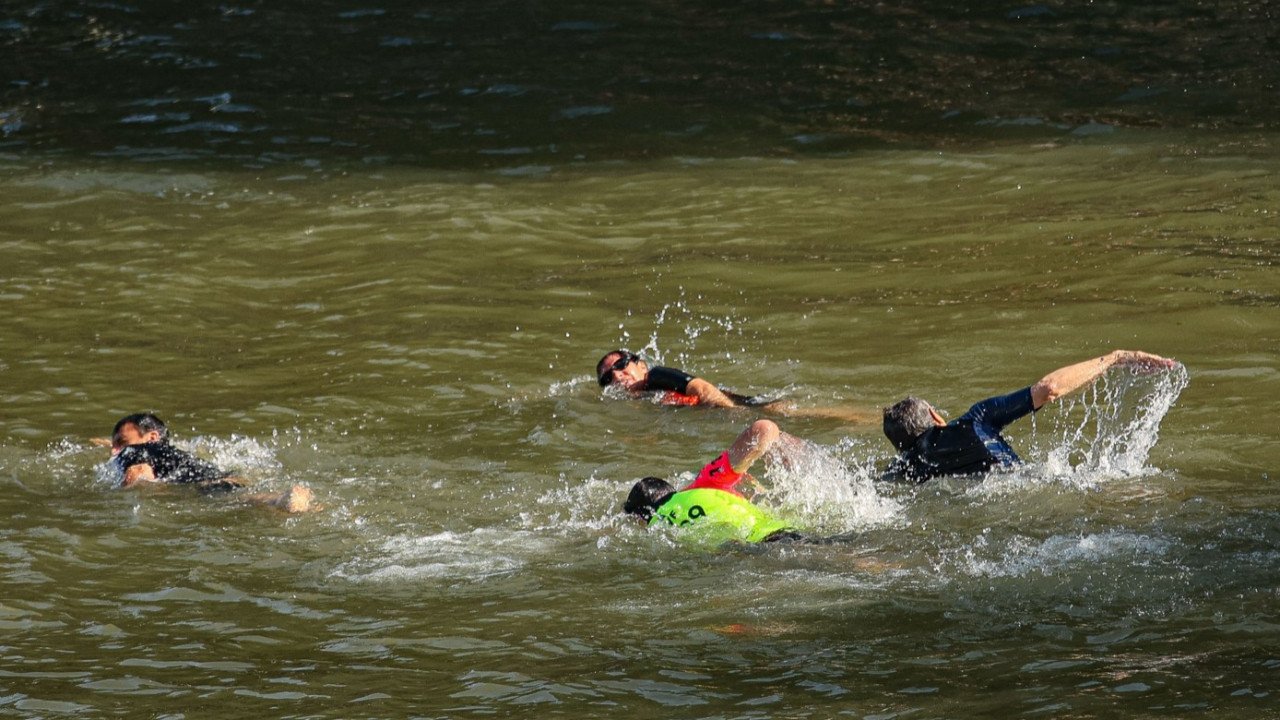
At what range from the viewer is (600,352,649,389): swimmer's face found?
1344 cm

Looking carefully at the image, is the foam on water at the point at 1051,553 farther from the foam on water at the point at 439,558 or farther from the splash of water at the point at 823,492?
the foam on water at the point at 439,558

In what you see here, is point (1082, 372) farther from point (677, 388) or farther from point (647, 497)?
point (677, 388)

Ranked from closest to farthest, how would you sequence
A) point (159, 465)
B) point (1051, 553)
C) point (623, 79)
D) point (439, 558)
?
point (1051, 553) → point (439, 558) → point (159, 465) → point (623, 79)

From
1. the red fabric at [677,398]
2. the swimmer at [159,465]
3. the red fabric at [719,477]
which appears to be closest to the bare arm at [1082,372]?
the red fabric at [719,477]

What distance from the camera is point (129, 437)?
12.4 meters

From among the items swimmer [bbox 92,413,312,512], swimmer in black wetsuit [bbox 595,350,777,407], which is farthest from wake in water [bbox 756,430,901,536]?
swimmer [bbox 92,413,312,512]

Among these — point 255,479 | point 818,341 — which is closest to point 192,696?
point 255,479

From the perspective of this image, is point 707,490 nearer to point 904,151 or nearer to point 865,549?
point 865,549

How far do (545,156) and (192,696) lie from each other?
1516 centimetres

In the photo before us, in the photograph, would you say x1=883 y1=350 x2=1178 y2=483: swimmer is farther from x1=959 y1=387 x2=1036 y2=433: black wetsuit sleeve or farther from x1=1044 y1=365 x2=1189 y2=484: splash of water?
x1=1044 y1=365 x2=1189 y2=484: splash of water

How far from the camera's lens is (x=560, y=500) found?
36.7ft

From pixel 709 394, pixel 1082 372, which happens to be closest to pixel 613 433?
pixel 709 394

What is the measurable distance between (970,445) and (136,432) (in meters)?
6.26

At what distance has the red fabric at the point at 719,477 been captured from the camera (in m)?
10.1
